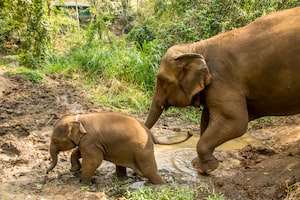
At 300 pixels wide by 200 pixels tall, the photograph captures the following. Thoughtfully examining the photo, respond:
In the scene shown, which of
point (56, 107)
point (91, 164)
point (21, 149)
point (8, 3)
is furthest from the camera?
Result: point (8, 3)

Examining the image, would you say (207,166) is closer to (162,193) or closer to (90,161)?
(162,193)

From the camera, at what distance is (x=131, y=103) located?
9.20 m

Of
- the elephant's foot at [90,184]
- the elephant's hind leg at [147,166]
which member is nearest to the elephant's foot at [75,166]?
the elephant's foot at [90,184]

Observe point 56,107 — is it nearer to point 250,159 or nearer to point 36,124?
point 36,124

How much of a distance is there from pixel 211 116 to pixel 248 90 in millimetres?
543

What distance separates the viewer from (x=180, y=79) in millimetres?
5559

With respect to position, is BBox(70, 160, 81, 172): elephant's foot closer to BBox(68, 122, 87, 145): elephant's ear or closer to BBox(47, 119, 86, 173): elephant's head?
BBox(47, 119, 86, 173): elephant's head

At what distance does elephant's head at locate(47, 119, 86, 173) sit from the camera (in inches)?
198

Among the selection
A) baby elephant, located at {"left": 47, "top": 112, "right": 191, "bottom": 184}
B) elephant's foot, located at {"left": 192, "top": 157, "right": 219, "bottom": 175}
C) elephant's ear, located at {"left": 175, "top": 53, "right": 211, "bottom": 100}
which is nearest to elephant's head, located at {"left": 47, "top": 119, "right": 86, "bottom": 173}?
baby elephant, located at {"left": 47, "top": 112, "right": 191, "bottom": 184}

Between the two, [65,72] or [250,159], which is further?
[65,72]

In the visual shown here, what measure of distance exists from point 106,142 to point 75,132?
1.22ft

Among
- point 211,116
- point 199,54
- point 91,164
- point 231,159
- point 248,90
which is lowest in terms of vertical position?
point 231,159

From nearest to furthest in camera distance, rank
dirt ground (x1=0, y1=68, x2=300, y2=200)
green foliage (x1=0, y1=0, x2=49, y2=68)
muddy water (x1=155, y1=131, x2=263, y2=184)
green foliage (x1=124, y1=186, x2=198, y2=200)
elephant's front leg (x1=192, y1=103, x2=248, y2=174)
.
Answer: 1. green foliage (x1=124, y1=186, x2=198, y2=200)
2. dirt ground (x1=0, y1=68, x2=300, y2=200)
3. elephant's front leg (x1=192, y1=103, x2=248, y2=174)
4. muddy water (x1=155, y1=131, x2=263, y2=184)
5. green foliage (x1=0, y1=0, x2=49, y2=68)

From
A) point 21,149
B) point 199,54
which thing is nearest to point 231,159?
point 199,54
